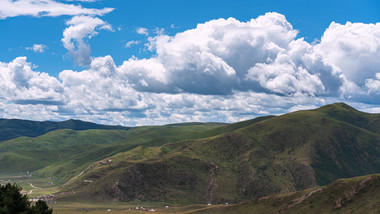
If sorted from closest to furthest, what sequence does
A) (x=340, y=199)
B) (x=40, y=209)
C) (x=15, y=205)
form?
1. (x=15, y=205)
2. (x=40, y=209)
3. (x=340, y=199)

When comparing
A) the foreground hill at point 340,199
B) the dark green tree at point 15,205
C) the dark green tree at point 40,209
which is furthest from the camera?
the foreground hill at point 340,199

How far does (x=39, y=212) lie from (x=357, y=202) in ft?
457

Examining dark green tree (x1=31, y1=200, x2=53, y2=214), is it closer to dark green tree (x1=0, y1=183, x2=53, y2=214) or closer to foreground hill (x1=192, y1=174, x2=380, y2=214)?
dark green tree (x1=0, y1=183, x2=53, y2=214)

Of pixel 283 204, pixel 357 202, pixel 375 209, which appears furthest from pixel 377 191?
pixel 283 204

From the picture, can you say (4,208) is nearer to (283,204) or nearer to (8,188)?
(8,188)

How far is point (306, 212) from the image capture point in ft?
592

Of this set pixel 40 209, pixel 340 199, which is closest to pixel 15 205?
pixel 40 209

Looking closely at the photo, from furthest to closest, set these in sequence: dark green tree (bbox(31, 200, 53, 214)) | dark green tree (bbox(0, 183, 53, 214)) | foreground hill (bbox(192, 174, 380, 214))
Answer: foreground hill (bbox(192, 174, 380, 214))
dark green tree (bbox(31, 200, 53, 214))
dark green tree (bbox(0, 183, 53, 214))

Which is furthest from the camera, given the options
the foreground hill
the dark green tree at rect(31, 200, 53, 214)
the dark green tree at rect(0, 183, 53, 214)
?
the foreground hill

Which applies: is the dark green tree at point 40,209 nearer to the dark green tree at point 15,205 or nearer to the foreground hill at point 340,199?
the dark green tree at point 15,205

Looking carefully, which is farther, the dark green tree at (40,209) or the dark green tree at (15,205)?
the dark green tree at (40,209)

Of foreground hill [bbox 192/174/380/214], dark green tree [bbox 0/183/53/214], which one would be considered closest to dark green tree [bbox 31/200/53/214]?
dark green tree [bbox 0/183/53/214]

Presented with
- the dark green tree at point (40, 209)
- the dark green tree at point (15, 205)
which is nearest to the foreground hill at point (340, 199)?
the dark green tree at point (40, 209)

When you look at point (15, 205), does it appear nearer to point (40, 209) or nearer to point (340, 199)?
point (40, 209)
